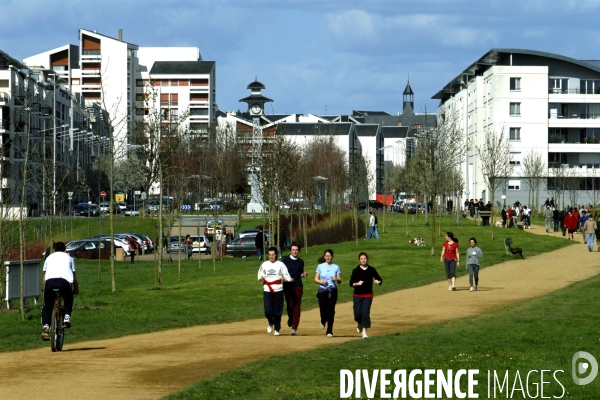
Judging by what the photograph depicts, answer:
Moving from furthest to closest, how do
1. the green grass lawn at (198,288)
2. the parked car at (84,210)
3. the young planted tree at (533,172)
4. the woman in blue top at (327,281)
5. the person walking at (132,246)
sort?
the parked car at (84,210)
the young planted tree at (533,172)
the person walking at (132,246)
the green grass lawn at (198,288)
the woman in blue top at (327,281)

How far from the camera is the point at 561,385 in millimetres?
14102

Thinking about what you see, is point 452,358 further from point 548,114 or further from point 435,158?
point 548,114

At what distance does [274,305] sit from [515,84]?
90.4 metres

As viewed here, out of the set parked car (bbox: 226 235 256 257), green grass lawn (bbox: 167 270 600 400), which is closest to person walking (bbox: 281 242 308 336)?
green grass lawn (bbox: 167 270 600 400)

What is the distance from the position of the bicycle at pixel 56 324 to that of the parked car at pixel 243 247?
133ft

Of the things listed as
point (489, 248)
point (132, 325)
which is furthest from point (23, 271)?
point (489, 248)

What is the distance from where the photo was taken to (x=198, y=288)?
35.8 metres

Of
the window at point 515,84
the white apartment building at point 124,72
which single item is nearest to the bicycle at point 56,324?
the window at point 515,84

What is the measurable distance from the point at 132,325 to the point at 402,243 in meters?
34.8

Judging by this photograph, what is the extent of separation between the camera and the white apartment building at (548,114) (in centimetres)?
10819

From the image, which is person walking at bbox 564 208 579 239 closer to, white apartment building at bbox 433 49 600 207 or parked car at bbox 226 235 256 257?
parked car at bbox 226 235 256 257

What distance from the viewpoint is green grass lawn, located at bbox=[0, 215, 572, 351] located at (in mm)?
24000

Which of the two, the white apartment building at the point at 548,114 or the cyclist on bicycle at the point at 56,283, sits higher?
the white apartment building at the point at 548,114

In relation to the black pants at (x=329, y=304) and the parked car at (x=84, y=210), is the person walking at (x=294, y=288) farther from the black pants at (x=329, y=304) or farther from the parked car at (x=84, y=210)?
the parked car at (x=84, y=210)
